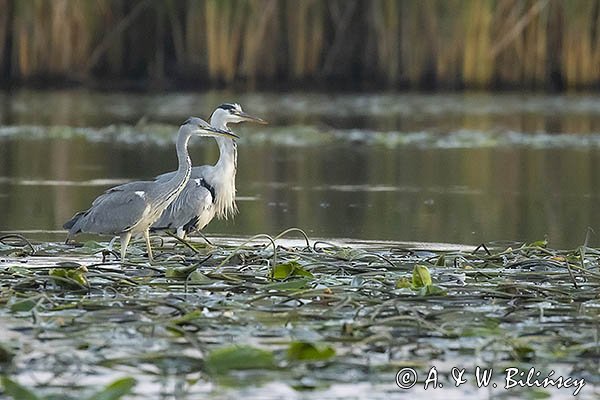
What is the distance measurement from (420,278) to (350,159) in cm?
866

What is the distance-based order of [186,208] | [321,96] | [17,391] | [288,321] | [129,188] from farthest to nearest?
[321,96], [186,208], [129,188], [288,321], [17,391]

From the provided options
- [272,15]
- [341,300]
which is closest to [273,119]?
[272,15]

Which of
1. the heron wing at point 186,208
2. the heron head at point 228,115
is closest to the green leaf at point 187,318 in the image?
the heron wing at point 186,208

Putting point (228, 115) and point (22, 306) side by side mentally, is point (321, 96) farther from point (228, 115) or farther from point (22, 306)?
point (22, 306)

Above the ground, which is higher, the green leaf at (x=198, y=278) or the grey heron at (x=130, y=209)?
the grey heron at (x=130, y=209)

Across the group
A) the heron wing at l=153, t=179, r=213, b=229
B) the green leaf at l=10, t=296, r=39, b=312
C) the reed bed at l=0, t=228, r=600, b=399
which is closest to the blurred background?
the heron wing at l=153, t=179, r=213, b=229

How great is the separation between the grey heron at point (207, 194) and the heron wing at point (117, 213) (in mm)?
406

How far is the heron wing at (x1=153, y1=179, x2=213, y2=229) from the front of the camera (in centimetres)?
922

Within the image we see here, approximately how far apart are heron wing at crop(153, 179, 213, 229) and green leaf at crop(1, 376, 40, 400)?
4275 mm

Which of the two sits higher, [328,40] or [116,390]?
[328,40]

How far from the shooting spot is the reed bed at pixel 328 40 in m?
21.9

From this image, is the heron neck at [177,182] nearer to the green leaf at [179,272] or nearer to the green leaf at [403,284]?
the green leaf at [179,272]

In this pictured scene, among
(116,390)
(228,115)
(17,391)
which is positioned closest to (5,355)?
(17,391)

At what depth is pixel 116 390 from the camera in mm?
4832
